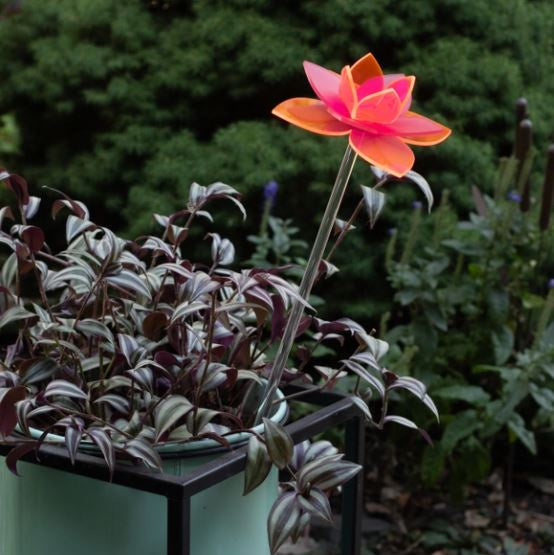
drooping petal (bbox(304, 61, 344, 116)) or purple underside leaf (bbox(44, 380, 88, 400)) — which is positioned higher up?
drooping petal (bbox(304, 61, 344, 116))

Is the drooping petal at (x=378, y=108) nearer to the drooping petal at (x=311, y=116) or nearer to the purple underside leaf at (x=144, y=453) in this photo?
the drooping petal at (x=311, y=116)

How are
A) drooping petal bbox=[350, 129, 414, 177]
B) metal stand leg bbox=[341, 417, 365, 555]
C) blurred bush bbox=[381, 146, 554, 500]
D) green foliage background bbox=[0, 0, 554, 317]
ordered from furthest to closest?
green foliage background bbox=[0, 0, 554, 317] < blurred bush bbox=[381, 146, 554, 500] < metal stand leg bbox=[341, 417, 365, 555] < drooping petal bbox=[350, 129, 414, 177]

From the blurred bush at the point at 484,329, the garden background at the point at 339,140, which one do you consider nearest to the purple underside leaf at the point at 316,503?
the blurred bush at the point at 484,329

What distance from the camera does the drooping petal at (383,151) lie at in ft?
2.62

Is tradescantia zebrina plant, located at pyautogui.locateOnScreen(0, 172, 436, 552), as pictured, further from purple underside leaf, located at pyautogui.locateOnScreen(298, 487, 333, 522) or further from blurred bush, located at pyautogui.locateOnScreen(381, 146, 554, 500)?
blurred bush, located at pyautogui.locateOnScreen(381, 146, 554, 500)

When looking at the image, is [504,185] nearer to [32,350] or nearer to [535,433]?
[535,433]

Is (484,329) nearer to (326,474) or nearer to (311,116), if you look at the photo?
(326,474)

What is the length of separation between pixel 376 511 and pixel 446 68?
1.16 m

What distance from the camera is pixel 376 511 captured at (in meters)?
2.26

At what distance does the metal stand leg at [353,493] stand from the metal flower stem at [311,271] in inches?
7.2

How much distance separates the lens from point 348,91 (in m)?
0.83

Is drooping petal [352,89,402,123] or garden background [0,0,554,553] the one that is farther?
garden background [0,0,554,553]

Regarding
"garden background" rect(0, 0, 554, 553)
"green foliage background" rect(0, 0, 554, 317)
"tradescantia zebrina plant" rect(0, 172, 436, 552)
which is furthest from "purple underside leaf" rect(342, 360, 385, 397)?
"green foliage background" rect(0, 0, 554, 317)

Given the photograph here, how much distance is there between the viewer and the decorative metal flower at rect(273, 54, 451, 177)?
817 millimetres
